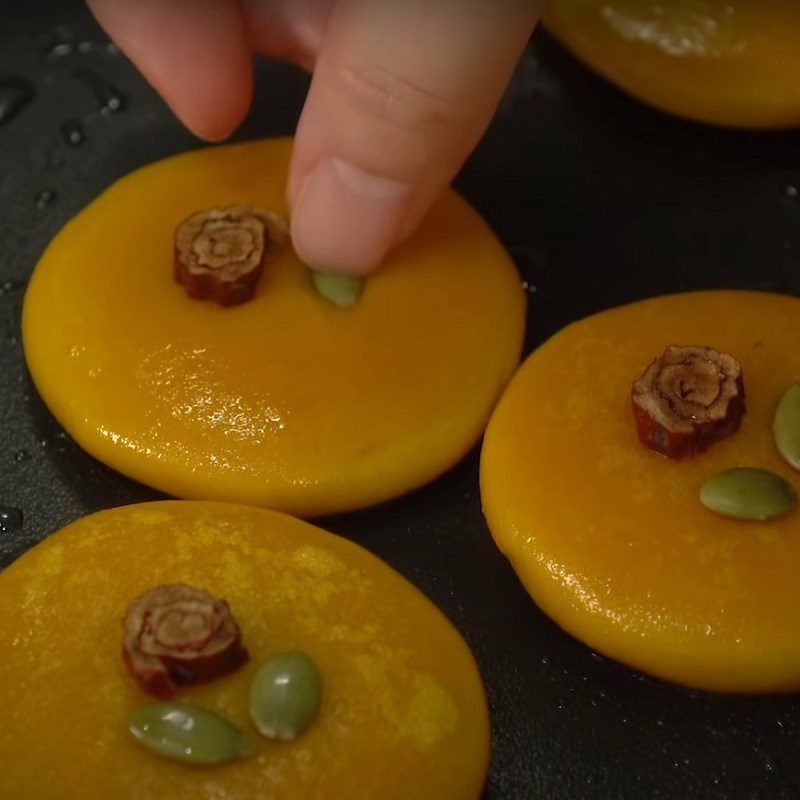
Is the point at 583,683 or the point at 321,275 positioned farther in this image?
the point at 321,275

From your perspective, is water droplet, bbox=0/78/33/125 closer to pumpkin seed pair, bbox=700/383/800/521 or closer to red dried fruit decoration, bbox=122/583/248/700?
red dried fruit decoration, bbox=122/583/248/700

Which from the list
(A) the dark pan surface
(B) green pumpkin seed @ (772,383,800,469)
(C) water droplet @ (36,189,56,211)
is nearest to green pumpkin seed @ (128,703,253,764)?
(A) the dark pan surface

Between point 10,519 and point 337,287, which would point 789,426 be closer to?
point 337,287

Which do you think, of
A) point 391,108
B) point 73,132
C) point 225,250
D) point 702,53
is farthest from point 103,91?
point 702,53

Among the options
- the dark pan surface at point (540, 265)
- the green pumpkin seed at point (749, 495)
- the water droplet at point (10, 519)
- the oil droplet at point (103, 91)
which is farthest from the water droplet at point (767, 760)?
the oil droplet at point (103, 91)

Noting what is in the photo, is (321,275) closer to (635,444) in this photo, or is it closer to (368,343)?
(368,343)

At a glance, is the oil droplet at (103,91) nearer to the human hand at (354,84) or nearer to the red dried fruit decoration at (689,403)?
the human hand at (354,84)

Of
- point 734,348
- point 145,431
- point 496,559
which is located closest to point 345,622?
point 496,559
